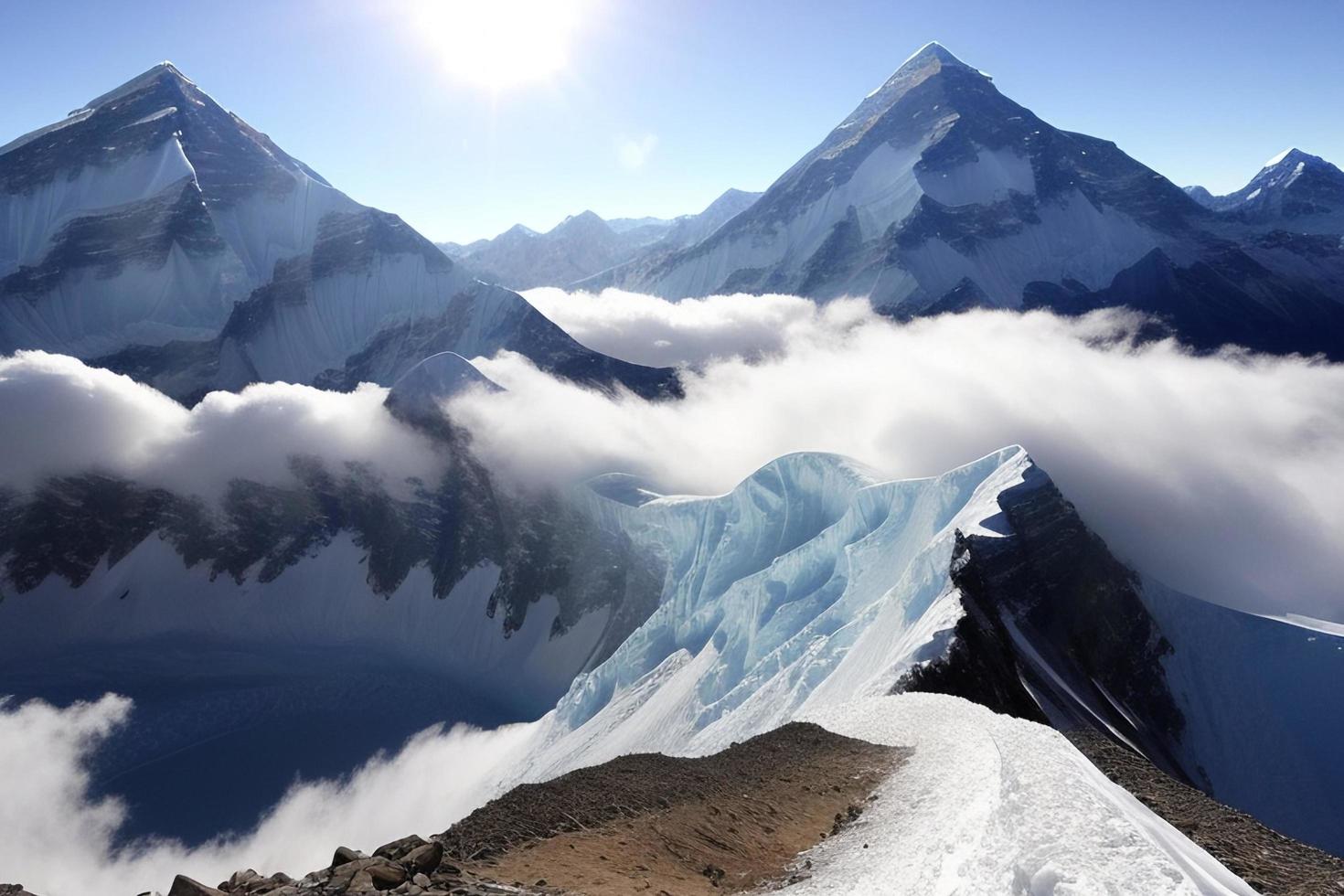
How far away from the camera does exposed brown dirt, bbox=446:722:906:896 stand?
19.1 metres

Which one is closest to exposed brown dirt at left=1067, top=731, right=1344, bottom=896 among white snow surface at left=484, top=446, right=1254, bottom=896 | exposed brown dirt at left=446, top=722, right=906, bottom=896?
white snow surface at left=484, top=446, right=1254, bottom=896

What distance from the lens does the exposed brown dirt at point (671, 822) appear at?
19109 mm

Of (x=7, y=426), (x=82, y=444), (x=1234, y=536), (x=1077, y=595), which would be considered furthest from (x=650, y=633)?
(x=7, y=426)

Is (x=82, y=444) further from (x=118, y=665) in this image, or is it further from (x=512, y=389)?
(x=512, y=389)

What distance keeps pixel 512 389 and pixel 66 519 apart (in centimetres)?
9166

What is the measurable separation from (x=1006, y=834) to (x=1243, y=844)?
1014cm

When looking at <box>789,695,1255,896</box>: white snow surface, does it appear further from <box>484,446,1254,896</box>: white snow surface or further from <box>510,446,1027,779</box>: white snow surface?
<box>510,446,1027,779</box>: white snow surface

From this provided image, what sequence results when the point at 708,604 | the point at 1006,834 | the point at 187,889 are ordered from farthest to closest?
1. the point at 708,604
2. the point at 1006,834
3. the point at 187,889

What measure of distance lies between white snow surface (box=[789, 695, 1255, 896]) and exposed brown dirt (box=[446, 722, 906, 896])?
1.39m

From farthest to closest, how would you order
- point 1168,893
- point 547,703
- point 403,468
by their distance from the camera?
point 403,468, point 547,703, point 1168,893

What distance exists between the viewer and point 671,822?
2262 centimetres

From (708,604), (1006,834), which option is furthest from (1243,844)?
(708,604)

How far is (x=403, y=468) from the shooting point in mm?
171750

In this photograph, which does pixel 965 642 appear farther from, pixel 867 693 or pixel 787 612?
pixel 787 612
